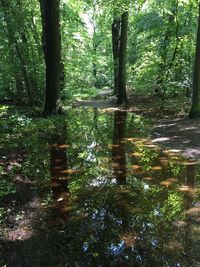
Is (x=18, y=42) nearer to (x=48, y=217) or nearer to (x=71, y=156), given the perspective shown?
(x=71, y=156)

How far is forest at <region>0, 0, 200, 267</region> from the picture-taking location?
4.06 meters

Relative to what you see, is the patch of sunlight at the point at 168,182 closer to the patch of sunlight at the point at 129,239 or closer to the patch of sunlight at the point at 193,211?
the patch of sunlight at the point at 193,211

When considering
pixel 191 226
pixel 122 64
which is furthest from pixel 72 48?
pixel 191 226

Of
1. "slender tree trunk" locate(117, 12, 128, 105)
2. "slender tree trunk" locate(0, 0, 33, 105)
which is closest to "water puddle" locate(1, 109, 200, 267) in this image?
"slender tree trunk" locate(0, 0, 33, 105)

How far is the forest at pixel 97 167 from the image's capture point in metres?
4.06

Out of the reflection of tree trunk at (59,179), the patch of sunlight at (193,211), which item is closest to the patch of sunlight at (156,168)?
the reflection of tree trunk at (59,179)

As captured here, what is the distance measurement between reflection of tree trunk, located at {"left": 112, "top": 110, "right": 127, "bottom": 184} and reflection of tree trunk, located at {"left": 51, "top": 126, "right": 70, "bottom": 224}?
0.95m

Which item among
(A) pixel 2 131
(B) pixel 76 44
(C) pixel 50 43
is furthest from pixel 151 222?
(B) pixel 76 44

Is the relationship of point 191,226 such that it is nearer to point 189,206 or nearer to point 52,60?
point 189,206

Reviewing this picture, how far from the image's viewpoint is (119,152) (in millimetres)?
8078

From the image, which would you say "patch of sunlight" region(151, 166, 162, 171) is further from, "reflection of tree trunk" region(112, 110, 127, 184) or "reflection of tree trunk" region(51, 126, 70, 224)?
"reflection of tree trunk" region(51, 126, 70, 224)

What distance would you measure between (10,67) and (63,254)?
12892mm

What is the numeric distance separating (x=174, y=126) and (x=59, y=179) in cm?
582

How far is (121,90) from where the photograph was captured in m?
17.8
